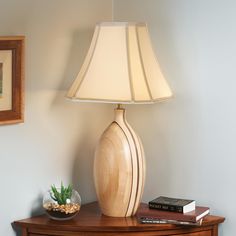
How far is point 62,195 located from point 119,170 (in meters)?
0.23

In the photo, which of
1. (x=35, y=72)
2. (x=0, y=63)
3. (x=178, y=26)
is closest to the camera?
(x=0, y=63)

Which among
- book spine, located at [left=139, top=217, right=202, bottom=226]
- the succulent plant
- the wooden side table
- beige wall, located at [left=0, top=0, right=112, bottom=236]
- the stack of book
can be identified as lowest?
the wooden side table

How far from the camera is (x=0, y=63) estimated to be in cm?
228

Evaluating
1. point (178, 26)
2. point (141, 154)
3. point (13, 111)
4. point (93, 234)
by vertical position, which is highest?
point (178, 26)

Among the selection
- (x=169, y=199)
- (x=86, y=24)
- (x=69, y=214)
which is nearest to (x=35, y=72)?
(x=86, y=24)

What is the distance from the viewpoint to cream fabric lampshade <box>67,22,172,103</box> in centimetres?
238

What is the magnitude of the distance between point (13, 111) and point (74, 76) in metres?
0.39

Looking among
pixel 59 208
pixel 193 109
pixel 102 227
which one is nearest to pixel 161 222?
pixel 102 227

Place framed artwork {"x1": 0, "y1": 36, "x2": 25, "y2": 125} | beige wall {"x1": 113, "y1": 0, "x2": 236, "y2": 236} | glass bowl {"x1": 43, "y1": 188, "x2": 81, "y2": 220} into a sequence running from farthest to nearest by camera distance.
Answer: beige wall {"x1": 113, "y1": 0, "x2": 236, "y2": 236} → glass bowl {"x1": 43, "y1": 188, "x2": 81, "y2": 220} → framed artwork {"x1": 0, "y1": 36, "x2": 25, "y2": 125}

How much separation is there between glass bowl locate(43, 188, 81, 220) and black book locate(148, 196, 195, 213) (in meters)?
0.30

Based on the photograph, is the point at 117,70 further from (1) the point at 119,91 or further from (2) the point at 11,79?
(2) the point at 11,79

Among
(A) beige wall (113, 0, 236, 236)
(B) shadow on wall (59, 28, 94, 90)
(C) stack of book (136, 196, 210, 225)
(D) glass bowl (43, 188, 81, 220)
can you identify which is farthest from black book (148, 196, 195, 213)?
(B) shadow on wall (59, 28, 94, 90)

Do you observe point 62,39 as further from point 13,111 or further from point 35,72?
point 13,111

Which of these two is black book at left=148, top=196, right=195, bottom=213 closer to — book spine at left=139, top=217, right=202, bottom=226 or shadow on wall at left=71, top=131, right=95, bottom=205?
book spine at left=139, top=217, right=202, bottom=226
